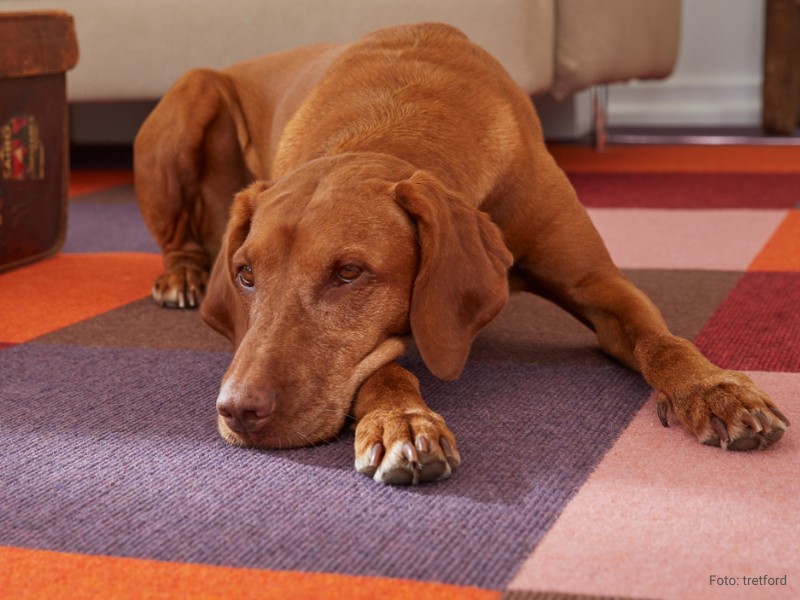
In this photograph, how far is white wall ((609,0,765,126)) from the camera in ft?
22.7

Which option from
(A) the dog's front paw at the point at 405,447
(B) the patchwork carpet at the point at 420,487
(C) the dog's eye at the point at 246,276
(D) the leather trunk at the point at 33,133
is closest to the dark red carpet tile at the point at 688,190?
(B) the patchwork carpet at the point at 420,487

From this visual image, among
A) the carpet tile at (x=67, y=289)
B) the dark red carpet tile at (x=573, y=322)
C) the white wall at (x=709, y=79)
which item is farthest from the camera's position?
the white wall at (x=709, y=79)

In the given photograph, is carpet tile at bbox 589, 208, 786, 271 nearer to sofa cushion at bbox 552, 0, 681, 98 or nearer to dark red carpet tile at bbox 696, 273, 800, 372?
dark red carpet tile at bbox 696, 273, 800, 372

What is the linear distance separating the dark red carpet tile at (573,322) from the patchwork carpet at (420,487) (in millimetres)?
10

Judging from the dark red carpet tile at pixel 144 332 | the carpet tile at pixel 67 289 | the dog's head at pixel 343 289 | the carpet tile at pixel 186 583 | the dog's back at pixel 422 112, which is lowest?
the carpet tile at pixel 67 289

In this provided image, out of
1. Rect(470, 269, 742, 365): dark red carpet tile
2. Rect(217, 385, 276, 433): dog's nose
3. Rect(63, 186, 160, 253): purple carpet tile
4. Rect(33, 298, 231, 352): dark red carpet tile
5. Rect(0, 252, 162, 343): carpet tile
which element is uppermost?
Rect(217, 385, 276, 433): dog's nose

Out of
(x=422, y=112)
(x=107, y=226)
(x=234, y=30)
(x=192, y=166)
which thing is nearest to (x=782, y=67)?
(x=234, y=30)

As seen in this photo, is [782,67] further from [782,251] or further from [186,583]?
[186,583]

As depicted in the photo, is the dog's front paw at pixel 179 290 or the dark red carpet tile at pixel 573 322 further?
the dog's front paw at pixel 179 290

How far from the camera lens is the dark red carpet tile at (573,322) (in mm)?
2422

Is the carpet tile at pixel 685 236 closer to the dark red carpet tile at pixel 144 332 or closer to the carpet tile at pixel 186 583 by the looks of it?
the dark red carpet tile at pixel 144 332

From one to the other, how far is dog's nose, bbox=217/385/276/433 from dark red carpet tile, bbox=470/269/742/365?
2.51 ft

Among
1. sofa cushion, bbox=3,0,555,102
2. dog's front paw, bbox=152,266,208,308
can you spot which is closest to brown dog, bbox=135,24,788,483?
dog's front paw, bbox=152,266,208,308

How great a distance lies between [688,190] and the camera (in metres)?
4.71
